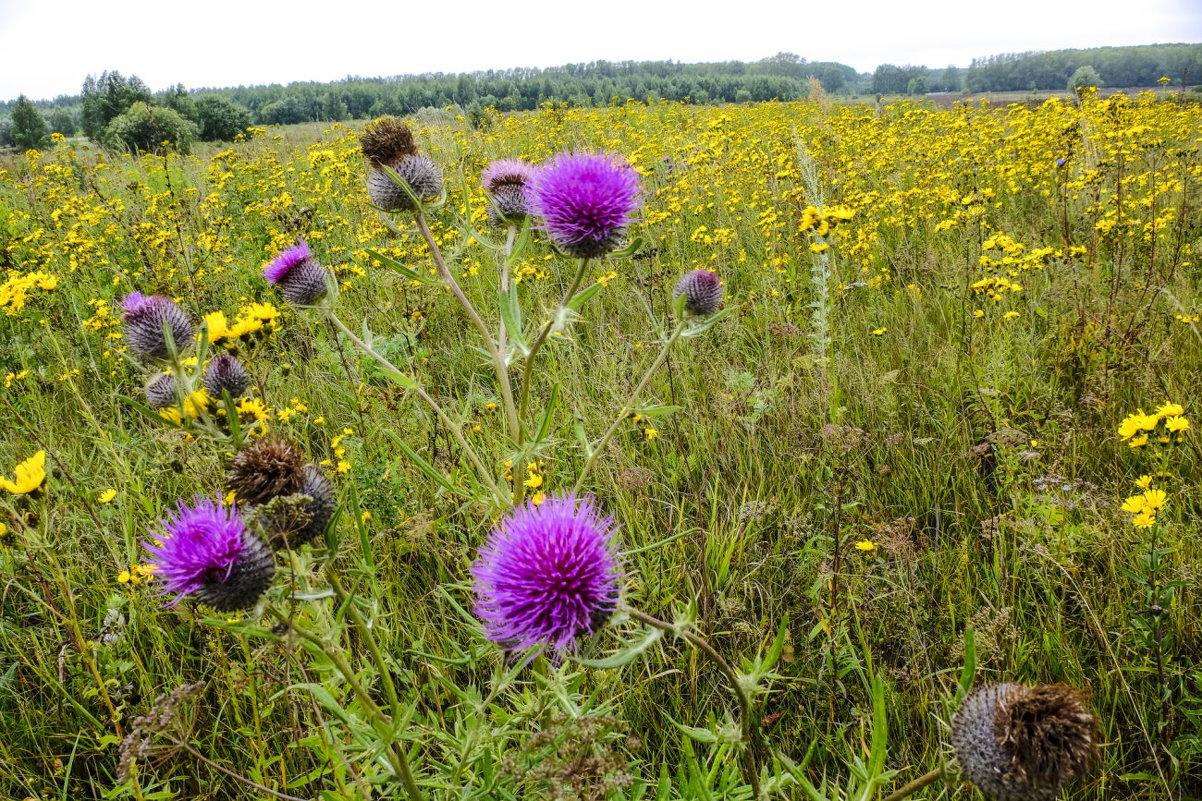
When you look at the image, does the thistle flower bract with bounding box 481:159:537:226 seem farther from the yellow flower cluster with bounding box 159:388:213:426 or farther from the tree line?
the tree line

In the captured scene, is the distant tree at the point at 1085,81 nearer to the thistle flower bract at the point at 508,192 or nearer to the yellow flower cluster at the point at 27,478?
the thistle flower bract at the point at 508,192

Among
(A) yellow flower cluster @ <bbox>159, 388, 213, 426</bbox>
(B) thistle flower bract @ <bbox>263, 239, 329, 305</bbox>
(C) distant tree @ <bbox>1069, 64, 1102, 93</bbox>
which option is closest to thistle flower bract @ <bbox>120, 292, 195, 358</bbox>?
(A) yellow flower cluster @ <bbox>159, 388, 213, 426</bbox>

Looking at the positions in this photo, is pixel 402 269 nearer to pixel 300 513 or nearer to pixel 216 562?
pixel 300 513

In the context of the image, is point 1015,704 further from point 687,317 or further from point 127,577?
point 127,577

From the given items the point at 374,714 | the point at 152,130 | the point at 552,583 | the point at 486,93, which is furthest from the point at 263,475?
the point at 486,93

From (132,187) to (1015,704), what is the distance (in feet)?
27.3

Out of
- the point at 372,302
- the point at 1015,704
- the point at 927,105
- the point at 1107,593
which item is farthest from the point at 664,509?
the point at 927,105

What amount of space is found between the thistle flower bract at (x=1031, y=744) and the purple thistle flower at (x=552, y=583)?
0.69m

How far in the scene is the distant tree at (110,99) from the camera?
1051 inches

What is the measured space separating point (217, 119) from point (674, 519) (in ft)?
113

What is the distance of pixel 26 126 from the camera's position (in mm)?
29609

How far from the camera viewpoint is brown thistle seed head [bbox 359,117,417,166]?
6.93 feet

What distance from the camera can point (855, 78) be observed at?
541ft

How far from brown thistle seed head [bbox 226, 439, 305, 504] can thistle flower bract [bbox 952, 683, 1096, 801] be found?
54.2 inches
